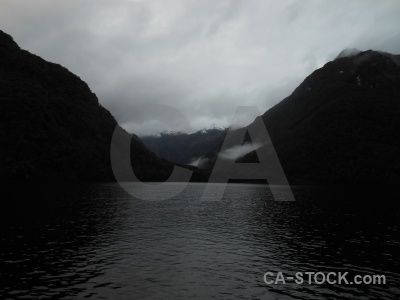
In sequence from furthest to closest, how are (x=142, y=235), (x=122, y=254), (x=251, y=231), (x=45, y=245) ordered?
1. (x=251, y=231)
2. (x=142, y=235)
3. (x=45, y=245)
4. (x=122, y=254)

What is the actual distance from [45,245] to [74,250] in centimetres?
632

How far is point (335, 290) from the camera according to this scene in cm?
3712

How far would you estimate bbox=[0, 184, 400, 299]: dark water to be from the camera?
118 feet

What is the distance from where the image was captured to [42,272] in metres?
40.8

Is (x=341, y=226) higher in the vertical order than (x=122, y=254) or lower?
higher

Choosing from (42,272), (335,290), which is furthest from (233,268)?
(42,272)

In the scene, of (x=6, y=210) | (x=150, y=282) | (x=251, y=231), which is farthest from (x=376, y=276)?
(x=6, y=210)

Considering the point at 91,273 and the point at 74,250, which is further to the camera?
the point at 74,250

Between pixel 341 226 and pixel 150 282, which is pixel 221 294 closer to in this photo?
pixel 150 282

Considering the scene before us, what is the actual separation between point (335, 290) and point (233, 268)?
13422mm

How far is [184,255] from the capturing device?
170ft

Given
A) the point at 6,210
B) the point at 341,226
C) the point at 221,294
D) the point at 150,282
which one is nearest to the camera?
the point at 221,294

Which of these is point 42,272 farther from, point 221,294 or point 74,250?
point 221,294

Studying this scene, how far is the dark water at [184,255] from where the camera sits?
118ft
